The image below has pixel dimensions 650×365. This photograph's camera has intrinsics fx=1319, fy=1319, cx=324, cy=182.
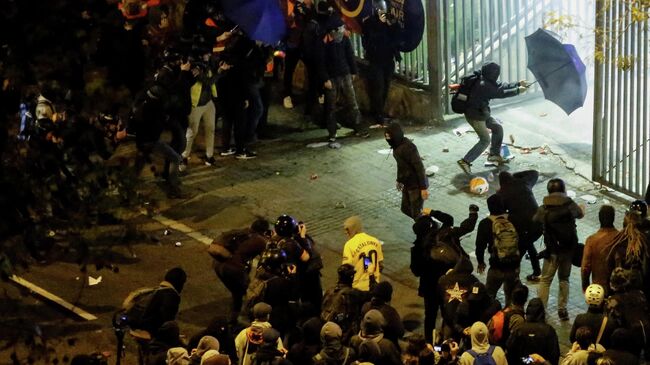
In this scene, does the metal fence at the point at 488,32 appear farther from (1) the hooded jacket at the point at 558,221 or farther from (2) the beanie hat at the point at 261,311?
(2) the beanie hat at the point at 261,311

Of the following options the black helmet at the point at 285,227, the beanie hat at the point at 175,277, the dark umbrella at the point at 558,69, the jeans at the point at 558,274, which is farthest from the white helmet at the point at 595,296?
the dark umbrella at the point at 558,69

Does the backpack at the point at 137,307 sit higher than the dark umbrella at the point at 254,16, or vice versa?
the dark umbrella at the point at 254,16

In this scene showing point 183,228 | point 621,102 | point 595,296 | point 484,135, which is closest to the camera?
point 595,296

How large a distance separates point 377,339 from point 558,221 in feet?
9.70

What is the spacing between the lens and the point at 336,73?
18.4 metres

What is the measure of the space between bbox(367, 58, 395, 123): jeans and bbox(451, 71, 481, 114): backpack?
85.1 inches

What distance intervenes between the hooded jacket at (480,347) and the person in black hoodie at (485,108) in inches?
265

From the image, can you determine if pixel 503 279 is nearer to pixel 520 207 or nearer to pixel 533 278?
pixel 520 207

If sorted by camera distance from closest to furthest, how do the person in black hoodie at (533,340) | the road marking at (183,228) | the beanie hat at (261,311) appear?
the person in black hoodie at (533,340)
the beanie hat at (261,311)
the road marking at (183,228)

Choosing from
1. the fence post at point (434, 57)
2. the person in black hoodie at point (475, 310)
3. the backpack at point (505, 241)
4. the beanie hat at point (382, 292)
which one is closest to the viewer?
the beanie hat at point (382, 292)

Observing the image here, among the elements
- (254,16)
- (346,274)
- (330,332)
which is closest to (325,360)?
(330,332)

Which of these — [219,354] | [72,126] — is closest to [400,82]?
[219,354]

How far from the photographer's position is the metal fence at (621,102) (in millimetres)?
15781

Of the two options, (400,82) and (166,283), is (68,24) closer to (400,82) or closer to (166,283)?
(166,283)
